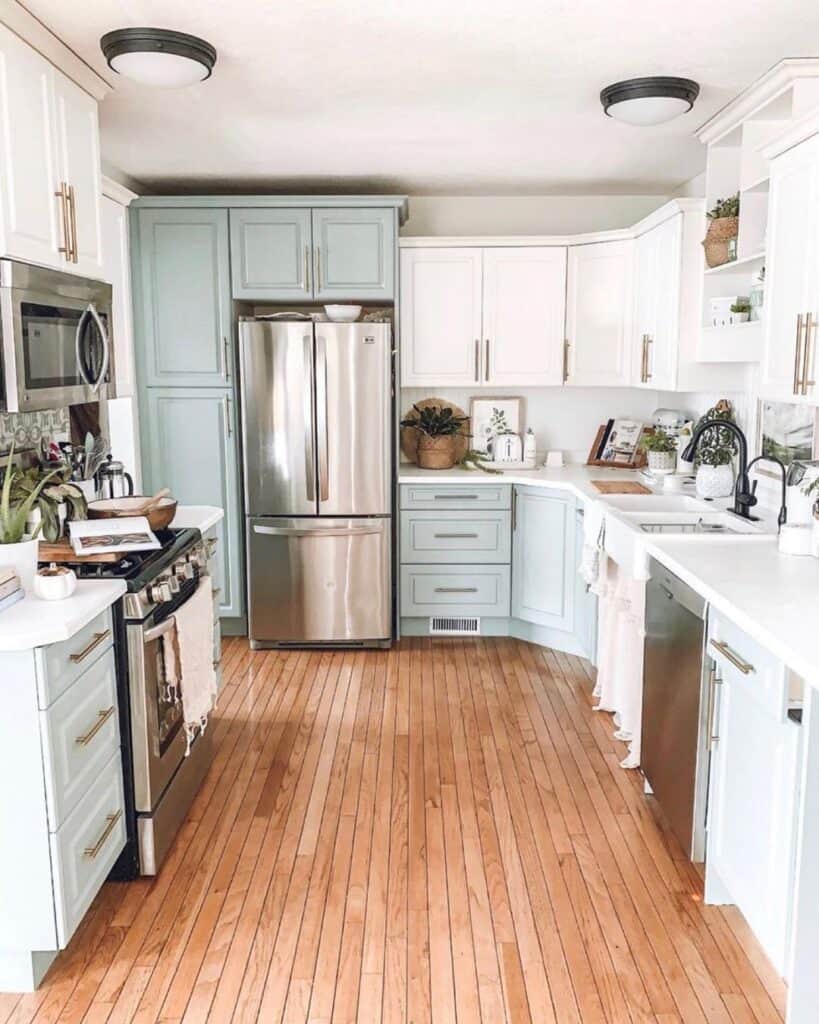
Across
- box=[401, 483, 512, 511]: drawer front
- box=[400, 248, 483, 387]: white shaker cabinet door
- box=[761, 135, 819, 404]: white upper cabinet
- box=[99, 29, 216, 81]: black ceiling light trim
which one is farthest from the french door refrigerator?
box=[761, 135, 819, 404]: white upper cabinet

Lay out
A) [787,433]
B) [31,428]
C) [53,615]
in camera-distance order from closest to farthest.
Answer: [53,615] < [31,428] < [787,433]

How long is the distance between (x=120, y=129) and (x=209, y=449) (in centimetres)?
167

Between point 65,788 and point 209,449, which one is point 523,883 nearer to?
point 65,788

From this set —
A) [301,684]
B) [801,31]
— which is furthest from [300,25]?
[301,684]

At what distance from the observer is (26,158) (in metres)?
2.55

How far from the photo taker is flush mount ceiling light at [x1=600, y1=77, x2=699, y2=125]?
2.99m

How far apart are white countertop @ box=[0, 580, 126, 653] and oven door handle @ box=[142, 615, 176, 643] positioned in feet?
0.54

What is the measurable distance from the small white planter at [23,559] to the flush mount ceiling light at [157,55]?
1.52 m

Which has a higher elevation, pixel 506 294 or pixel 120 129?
pixel 120 129

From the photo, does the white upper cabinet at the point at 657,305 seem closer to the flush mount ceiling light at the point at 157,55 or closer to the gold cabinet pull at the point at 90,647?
the flush mount ceiling light at the point at 157,55

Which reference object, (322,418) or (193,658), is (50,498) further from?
(322,418)

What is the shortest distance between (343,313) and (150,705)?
8.56ft

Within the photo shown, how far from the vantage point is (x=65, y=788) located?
2084 mm

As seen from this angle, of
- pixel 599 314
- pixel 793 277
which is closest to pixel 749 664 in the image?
pixel 793 277
